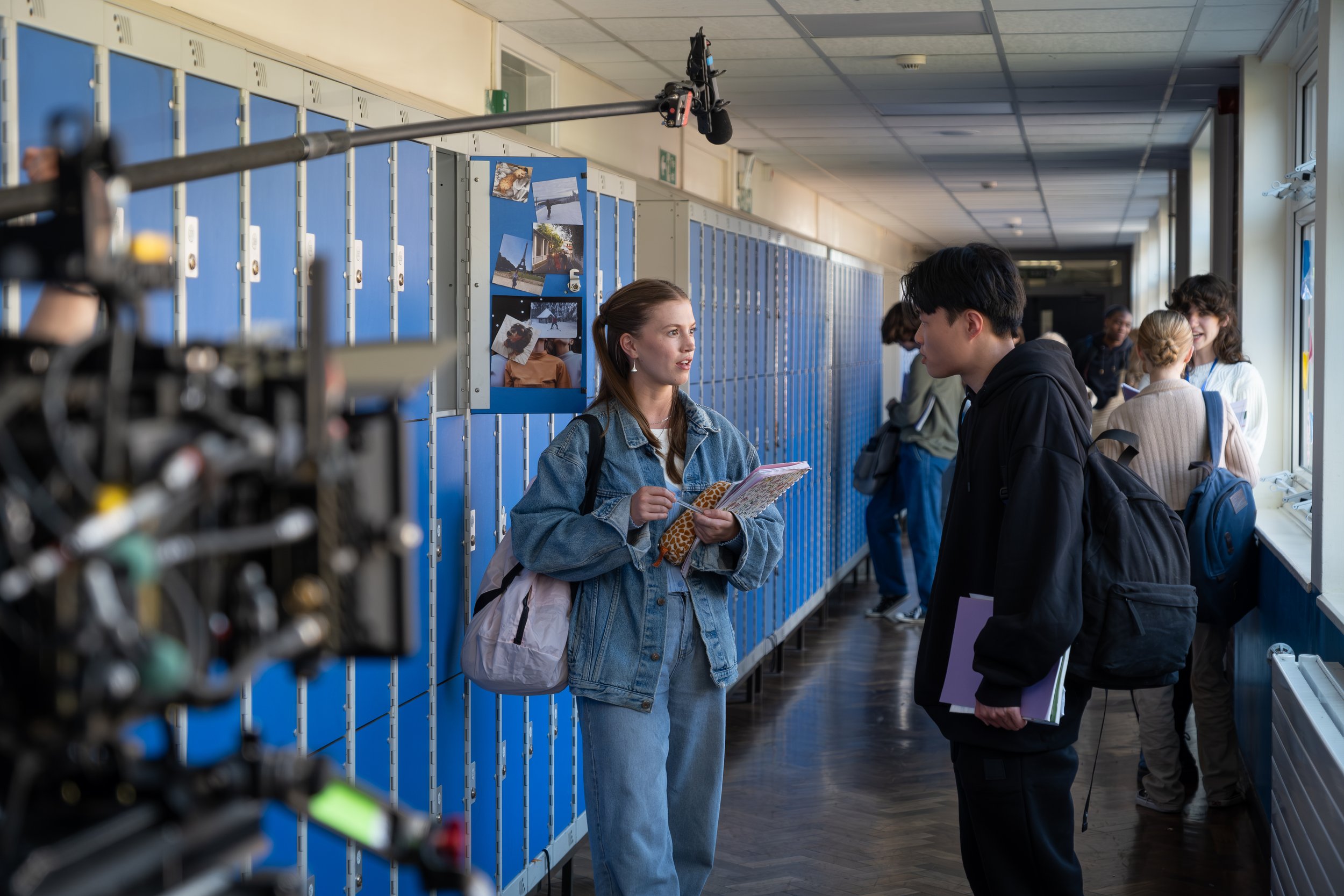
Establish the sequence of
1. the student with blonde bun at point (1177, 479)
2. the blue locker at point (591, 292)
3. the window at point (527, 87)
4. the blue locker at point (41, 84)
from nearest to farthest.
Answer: the blue locker at point (41, 84)
the blue locker at point (591, 292)
the student with blonde bun at point (1177, 479)
the window at point (527, 87)

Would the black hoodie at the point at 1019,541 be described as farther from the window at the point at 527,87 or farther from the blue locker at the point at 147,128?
the window at the point at 527,87

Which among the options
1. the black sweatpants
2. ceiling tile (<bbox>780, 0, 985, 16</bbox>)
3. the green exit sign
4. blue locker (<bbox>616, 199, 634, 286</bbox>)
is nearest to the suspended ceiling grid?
ceiling tile (<bbox>780, 0, 985, 16</bbox>)

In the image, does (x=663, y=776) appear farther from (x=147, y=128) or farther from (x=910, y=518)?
(x=910, y=518)

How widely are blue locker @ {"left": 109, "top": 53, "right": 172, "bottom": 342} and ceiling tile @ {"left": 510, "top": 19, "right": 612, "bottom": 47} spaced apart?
2509mm

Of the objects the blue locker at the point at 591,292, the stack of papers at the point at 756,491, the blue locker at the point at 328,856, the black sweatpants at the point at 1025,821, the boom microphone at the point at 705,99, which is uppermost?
the boom microphone at the point at 705,99

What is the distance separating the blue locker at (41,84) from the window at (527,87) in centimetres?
271

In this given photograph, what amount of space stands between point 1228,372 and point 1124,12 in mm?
1255

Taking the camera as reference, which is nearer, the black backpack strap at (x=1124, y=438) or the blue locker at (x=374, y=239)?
the black backpack strap at (x=1124, y=438)

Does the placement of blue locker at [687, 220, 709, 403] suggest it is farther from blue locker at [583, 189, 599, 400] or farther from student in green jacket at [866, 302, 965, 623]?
student in green jacket at [866, 302, 965, 623]

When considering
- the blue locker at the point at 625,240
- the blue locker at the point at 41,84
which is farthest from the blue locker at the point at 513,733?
→ the blue locker at the point at 41,84

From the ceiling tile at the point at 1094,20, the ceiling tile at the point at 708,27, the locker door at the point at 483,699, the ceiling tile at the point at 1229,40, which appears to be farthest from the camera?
the ceiling tile at the point at 1229,40

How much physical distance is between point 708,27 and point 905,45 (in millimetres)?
798

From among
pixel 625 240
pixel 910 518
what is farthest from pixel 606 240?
pixel 910 518

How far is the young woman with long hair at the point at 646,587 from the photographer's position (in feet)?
7.87
